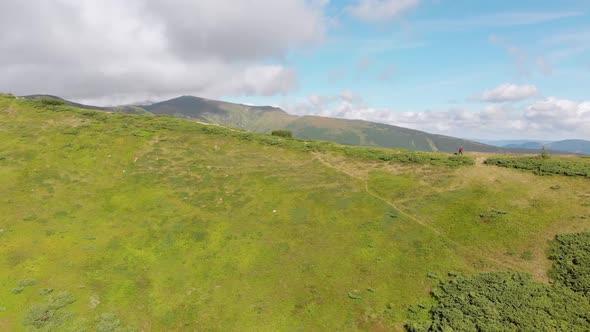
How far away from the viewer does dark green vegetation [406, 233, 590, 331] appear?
83.4 feet

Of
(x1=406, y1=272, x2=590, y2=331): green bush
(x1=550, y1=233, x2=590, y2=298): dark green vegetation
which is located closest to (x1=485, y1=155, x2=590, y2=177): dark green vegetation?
(x1=550, y1=233, x2=590, y2=298): dark green vegetation

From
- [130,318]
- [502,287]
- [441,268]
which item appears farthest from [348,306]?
[130,318]

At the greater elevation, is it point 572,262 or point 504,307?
point 572,262

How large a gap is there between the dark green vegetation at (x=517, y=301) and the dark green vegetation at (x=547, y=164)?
16495 millimetres

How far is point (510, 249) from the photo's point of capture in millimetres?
33625

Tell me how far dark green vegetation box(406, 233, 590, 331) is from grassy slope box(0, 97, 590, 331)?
165cm

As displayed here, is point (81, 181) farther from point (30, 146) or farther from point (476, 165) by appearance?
point (476, 165)

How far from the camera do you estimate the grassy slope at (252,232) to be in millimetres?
29688

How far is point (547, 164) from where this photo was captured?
1863 inches

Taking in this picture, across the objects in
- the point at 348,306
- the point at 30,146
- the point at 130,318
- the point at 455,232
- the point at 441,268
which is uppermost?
the point at 30,146

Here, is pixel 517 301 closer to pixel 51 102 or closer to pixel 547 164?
pixel 547 164

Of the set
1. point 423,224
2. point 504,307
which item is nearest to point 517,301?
point 504,307

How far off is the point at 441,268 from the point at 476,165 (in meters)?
26.8

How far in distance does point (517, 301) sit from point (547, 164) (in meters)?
29.5
